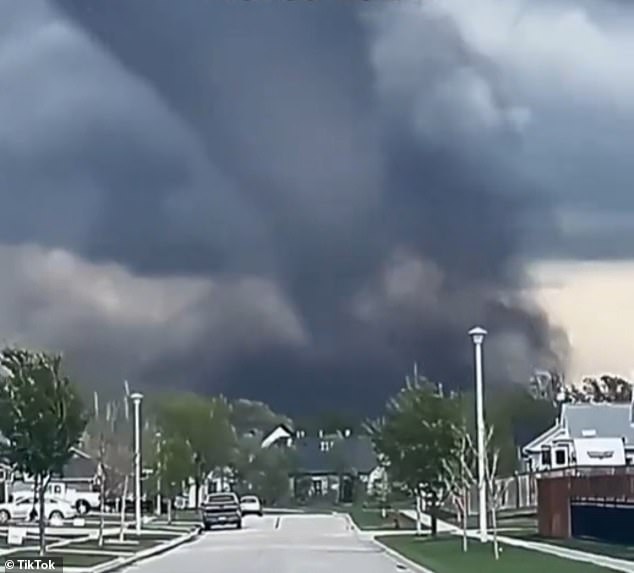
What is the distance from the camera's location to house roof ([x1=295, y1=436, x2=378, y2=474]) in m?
89.2

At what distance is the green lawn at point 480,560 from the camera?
29.4 meters

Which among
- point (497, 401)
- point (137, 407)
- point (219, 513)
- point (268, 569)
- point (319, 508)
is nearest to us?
point (268, 569)

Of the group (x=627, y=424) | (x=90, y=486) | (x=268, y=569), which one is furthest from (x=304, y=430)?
(x=268, y=569)

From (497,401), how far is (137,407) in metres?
13.2

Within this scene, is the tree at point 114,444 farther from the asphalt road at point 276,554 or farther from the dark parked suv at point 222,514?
the asphalt road at point 276,554

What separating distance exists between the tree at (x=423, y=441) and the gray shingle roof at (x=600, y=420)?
36708mm

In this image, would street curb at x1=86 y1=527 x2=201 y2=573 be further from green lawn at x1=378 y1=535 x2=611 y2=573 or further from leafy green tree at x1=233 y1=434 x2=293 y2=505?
leafy green tree at x1=233 y1=434 x2=293 y2=505

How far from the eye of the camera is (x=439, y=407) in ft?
157

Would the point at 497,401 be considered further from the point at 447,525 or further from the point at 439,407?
the point at 439,407

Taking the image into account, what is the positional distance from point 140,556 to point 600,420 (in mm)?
50629

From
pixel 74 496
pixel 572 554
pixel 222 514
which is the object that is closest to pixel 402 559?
pixel 572 554
